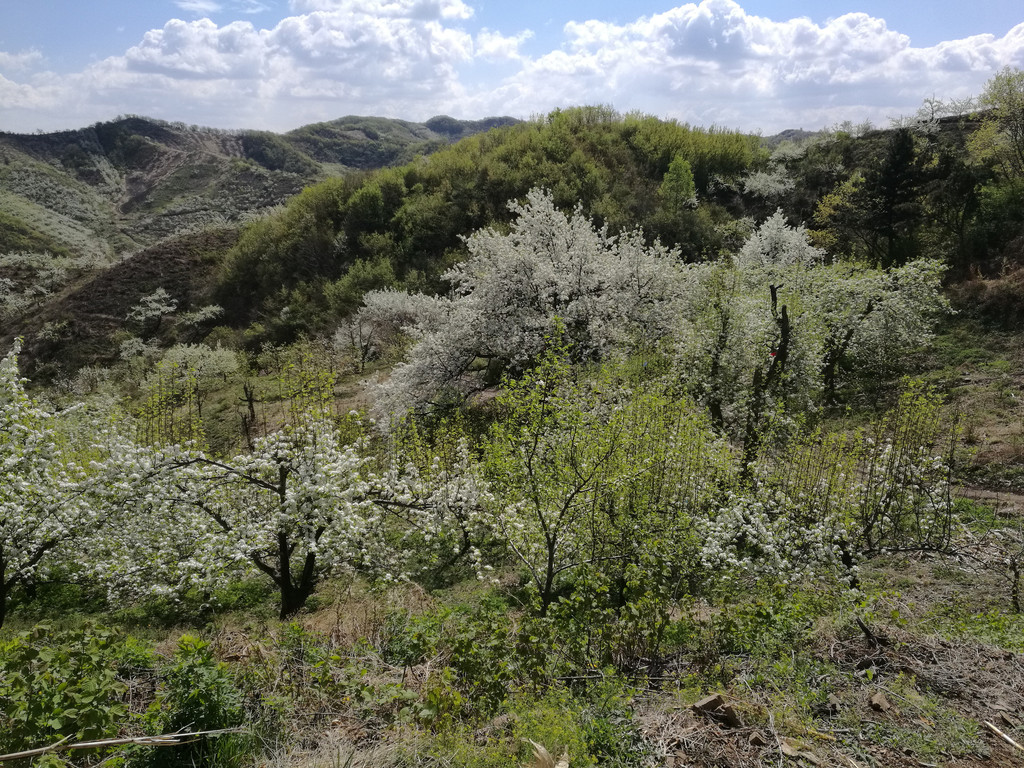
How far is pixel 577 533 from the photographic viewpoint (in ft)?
26.3

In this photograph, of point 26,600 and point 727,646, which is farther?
point 26,600

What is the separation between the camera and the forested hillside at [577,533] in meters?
4.24

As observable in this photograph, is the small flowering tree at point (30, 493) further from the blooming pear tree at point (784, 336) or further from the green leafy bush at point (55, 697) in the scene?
the blooming pear tree at point (784, 336)

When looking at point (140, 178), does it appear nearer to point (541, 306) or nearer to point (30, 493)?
point (541, 306)

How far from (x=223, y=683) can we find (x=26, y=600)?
10.2 metres

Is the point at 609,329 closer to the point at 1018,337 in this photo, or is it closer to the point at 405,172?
the point at 1018,337

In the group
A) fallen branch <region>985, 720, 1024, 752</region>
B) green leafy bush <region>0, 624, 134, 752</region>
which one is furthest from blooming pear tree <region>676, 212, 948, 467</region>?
green leafy bush <region>0, 624, 134, 752</region>

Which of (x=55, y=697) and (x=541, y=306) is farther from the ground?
(x=541, y=306)

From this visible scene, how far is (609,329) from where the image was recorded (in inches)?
671

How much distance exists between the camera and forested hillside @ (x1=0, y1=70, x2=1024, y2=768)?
4.24 meters

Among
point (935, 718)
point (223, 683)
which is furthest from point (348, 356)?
point (935, 718)

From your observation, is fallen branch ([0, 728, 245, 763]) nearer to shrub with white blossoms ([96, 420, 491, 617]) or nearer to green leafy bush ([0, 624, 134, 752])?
green leafy bush ([0, 624, 134, 752])

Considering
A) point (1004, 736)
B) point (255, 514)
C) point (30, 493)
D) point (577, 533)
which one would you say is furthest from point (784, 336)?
point (30, 493)

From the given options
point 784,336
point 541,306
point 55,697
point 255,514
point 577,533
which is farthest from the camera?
point 541,306
